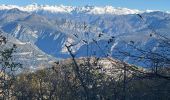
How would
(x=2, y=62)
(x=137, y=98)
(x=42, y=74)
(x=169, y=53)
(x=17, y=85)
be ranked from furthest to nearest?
(x=17, y=85) < (x=42, y=74) < (x=137, y=98) < (x=2, y=62) < (x=169, y=53)

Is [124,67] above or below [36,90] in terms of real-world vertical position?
above

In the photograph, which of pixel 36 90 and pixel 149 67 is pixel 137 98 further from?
pixel 149 67

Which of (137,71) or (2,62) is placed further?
(2,62)

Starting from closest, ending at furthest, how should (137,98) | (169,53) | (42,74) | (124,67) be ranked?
(124,67), (169,53), (137,98), (42,74)

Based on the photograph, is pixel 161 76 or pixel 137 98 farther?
pixel 137 98

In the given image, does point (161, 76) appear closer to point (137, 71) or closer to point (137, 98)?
point (137, 71)

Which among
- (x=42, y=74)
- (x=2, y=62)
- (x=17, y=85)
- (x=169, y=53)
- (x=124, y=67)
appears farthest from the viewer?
(x=17, y=85)

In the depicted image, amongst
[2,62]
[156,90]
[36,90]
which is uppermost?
[156,90]

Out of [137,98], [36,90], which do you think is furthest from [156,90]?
[36,90]

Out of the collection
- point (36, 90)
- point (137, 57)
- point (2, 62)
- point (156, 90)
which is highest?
point (137, 57)

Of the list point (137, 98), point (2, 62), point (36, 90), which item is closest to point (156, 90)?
point (2, 62)
